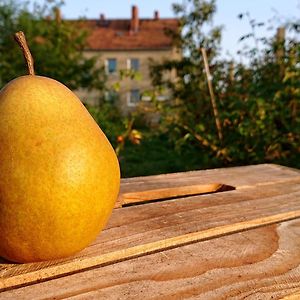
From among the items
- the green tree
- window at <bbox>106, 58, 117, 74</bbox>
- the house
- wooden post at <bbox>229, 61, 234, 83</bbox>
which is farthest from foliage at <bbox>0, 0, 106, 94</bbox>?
window at <bbox>106, 58, 117, 74</bbox>

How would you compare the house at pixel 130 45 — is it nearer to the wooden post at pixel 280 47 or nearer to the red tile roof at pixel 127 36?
the red tile roof at pixel 127 36

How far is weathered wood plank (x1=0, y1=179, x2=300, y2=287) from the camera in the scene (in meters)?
0.78

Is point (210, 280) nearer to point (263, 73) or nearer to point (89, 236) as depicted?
point (89, 236)

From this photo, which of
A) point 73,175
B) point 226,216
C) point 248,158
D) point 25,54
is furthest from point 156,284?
point 248,158

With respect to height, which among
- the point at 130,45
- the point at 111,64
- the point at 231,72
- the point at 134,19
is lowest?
the point at 231,72

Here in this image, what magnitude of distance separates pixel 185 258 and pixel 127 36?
29.0 meters

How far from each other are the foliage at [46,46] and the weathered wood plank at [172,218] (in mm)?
12502

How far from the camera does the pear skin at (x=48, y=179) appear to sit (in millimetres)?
728

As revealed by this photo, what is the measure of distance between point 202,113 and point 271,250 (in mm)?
3266

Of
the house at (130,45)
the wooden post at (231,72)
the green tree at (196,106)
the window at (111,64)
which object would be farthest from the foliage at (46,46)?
the window at (111,64)

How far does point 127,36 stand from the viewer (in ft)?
93.7

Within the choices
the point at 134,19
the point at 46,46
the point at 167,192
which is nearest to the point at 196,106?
the point at 167,192

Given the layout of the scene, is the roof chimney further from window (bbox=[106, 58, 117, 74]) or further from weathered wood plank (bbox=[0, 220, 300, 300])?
weathered wood plank (bbox=[0, 220, 300, 300])

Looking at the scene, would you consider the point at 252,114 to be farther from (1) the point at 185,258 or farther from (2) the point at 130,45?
(2) the point at 130,45
